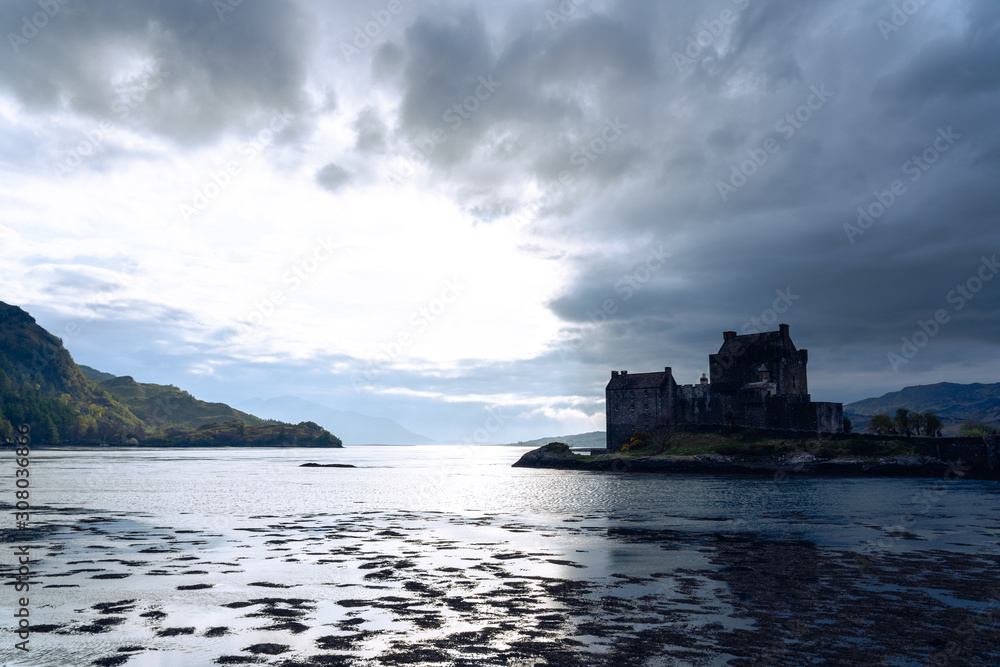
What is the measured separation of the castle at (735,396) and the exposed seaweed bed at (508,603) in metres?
67.2

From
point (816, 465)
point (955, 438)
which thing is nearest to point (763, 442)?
point (816, 465)

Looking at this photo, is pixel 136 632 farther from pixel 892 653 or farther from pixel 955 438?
pixel 955 438

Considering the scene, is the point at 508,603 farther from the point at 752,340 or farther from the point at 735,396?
the point at 752,340

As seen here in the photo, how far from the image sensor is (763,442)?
86812 millimetres

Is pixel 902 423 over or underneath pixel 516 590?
over

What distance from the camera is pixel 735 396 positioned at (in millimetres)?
96250

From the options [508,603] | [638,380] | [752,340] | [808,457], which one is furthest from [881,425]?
[508,603]

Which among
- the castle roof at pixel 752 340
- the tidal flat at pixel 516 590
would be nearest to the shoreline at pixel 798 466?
the castle roof at pixel 752 340

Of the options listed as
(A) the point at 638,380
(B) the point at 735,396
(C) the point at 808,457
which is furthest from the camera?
(A) the point at 638,380

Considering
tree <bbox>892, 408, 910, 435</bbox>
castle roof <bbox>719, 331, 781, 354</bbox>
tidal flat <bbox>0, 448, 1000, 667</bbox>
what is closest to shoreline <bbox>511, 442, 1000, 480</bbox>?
castle roof <bbox>719, 331, 781, 354</bbox>

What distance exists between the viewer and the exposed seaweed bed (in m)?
11.6

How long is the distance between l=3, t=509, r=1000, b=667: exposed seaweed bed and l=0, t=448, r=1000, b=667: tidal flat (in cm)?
7

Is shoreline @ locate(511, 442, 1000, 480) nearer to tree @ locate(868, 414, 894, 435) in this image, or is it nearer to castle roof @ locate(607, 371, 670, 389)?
castle roof @ locate(607, 371, 670, 389)

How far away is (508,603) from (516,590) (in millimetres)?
1505
